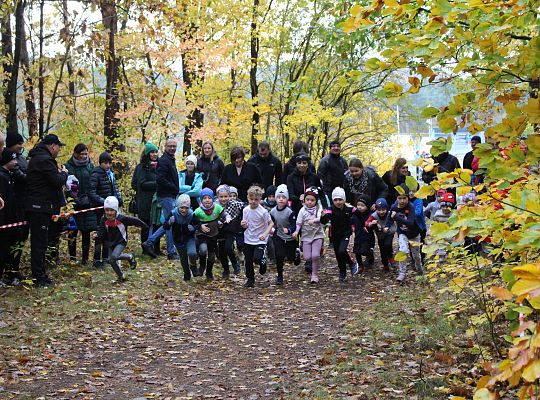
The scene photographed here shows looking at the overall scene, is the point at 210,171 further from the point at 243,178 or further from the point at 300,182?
the point at 300,182

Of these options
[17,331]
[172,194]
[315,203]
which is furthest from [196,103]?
[17,331]

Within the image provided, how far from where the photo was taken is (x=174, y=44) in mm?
21344

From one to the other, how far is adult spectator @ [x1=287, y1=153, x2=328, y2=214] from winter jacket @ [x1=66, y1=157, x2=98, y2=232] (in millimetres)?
4091

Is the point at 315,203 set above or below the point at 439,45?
below

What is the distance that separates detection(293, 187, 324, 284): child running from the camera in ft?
40.2

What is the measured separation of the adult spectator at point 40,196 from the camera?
35.7 ft

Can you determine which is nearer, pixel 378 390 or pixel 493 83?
pixel 493 83

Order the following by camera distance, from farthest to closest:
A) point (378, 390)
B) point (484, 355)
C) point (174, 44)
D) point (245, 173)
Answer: point (174, 44)
point (245, 173)
point (484, 355)
point (378, 390)

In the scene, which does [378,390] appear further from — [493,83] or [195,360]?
[493,83]

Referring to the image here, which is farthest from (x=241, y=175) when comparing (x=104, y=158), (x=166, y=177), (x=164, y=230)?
(x=104, y=158)

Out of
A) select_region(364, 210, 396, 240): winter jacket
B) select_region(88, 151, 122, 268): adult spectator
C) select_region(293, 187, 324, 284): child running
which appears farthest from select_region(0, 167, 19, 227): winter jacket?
select_region(364, 210, 396, 240): winter jacket

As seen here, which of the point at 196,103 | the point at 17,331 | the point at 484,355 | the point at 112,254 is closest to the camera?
the point at 484,355

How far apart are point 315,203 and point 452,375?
19.9ft

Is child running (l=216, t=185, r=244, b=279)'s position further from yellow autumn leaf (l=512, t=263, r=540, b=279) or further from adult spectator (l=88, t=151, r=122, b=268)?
yellow autumn leaf (l=512, t=263, r=540, b=279)
